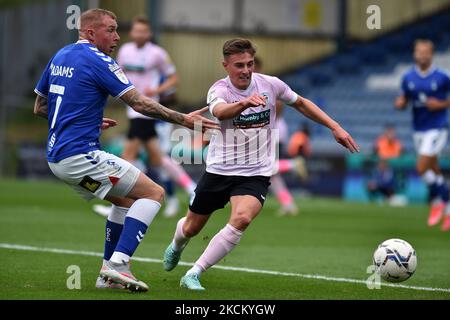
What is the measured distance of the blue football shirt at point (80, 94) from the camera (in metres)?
7.32

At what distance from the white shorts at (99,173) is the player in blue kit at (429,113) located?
8.08 metres

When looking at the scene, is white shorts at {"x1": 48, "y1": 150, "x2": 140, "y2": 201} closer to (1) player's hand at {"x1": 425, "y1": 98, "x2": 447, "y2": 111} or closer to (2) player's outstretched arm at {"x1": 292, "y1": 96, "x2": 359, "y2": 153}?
(2) player's outstretched arm at {"x1": 292, "y1": 96, "x2": 359, "y2": 153}

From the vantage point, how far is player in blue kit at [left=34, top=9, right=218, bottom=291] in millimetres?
7312

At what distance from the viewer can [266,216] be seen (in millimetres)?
16234

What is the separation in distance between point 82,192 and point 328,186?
1655cm

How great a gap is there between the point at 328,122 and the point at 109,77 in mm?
1819

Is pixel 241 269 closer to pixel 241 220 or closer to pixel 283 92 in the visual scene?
pixel 241 220

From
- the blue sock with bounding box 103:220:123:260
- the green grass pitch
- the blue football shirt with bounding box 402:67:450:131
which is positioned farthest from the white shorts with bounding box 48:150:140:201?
the blue football shirt with bounding box 402:67:450:131

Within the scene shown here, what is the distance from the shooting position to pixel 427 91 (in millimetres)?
14812

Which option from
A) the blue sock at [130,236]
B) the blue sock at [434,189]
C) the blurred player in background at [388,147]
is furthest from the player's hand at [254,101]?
the blurred player in background at [388,147]

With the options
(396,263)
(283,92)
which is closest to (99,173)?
(283,92)
